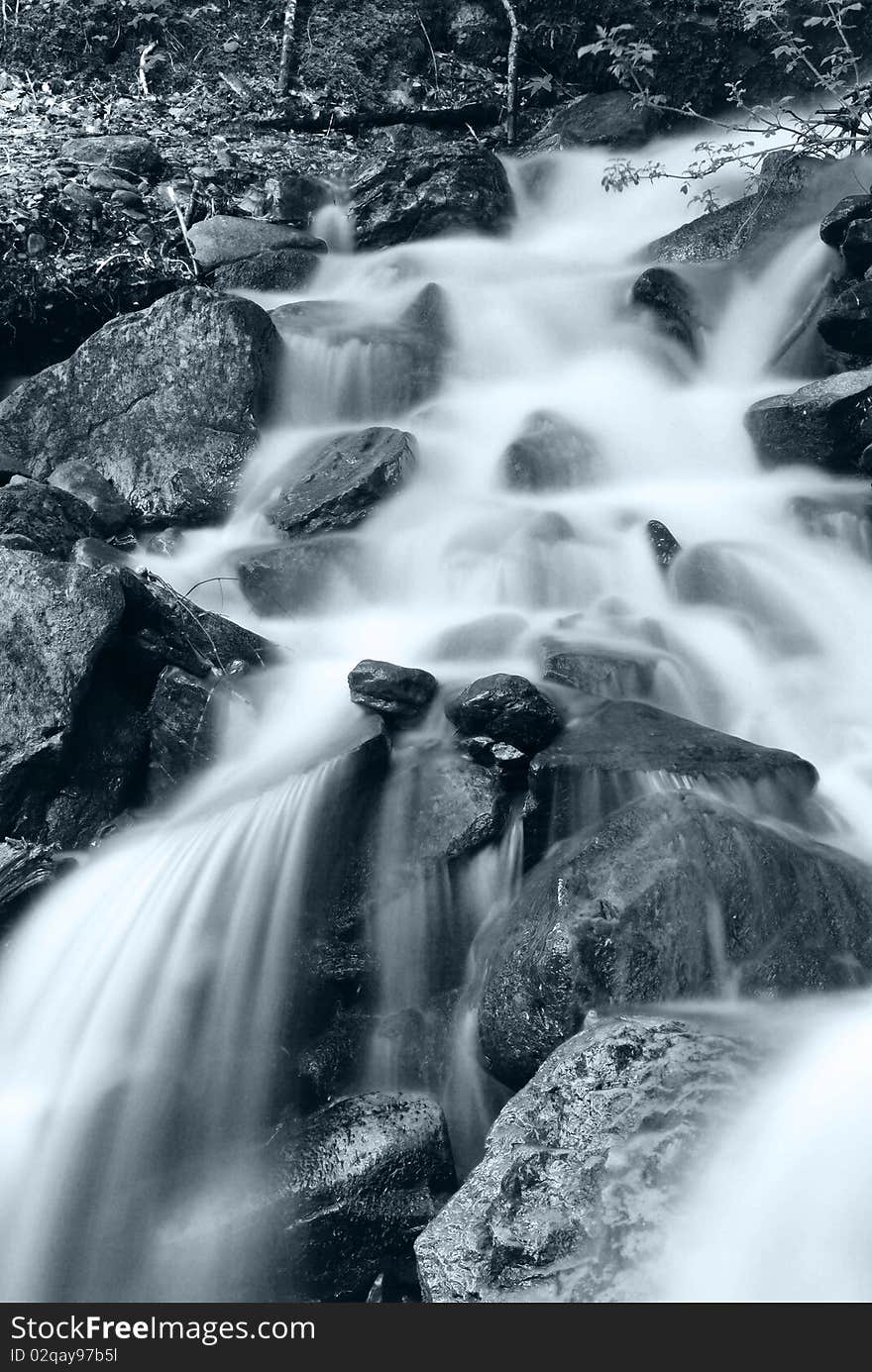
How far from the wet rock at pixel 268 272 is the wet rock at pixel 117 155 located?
172 cm

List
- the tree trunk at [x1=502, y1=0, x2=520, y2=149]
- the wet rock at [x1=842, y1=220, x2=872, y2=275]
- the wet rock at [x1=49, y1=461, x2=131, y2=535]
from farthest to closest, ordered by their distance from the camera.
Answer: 1. the tree trunk at [x1=502, y1=0, x2=520, y2=149]
2. the wet rock at [x1=842, y1=220, x2=872, y2=275]
3. the wet rock at [x1=49, y1=461, x2=131, y2=535]

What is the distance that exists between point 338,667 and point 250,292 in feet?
17.9

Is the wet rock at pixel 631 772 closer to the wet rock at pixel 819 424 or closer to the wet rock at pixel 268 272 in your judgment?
the wet rock at pixel 819 424

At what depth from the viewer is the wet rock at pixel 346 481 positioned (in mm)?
7270

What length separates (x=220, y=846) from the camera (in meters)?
4.54


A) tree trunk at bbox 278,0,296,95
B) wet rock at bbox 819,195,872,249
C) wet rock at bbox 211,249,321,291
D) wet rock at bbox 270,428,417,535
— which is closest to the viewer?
wet rock at bbox 270,428,417,535

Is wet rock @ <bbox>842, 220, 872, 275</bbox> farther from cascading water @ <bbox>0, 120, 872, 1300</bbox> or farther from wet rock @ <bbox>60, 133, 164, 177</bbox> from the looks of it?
wet rock @ <bbox>60, 133, 164, 177</bbox>

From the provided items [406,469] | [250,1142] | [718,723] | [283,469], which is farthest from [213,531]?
[250,1142]

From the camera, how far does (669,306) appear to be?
926 cm

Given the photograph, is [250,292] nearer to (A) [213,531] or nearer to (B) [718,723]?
(A) [213,531]

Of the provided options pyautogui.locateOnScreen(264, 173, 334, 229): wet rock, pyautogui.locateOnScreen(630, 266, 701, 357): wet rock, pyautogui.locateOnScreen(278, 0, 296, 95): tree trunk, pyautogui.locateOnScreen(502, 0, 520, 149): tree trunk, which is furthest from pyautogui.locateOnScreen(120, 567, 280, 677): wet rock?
pyautogui.locateOnScreen(502, 0, 520, 149): tree trunk

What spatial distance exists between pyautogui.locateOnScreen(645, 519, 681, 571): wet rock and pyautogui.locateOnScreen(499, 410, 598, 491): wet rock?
3.80 feet

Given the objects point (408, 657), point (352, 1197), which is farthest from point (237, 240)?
point (352, 1197)

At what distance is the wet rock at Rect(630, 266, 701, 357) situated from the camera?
30.2 feet
